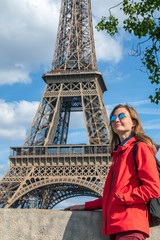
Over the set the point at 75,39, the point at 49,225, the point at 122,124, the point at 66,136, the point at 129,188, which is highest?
the point at 75,39

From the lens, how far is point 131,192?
3527 millimetres

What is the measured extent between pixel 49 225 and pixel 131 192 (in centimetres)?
197

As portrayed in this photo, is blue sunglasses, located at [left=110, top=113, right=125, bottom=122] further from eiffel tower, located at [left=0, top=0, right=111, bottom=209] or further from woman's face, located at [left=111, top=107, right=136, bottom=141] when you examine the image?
eiffel tower, located at [left=0, top=0, right=111, bottom=209]

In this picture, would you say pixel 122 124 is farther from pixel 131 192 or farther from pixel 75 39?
pixel 75 39

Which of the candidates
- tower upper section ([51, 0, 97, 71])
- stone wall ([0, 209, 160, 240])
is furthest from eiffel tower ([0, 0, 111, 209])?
stone wall ([0, 209, 160, 240])

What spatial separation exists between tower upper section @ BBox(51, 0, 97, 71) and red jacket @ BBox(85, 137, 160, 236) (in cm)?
3947

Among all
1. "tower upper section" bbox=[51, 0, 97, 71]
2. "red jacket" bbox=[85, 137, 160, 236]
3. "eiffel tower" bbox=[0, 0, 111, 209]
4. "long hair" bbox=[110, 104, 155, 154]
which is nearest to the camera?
"red jacket" bbox=[85, 137, 160, 236]

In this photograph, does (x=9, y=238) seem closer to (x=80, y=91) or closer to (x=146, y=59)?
(x=146, y=59)

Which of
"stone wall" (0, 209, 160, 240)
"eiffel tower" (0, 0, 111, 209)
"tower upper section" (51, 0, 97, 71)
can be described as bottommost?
"stone wall" (0, 209, 160, 240)

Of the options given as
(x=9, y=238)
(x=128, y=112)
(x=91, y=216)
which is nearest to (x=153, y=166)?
(x=128, y=112)

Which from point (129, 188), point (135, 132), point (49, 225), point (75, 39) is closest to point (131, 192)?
point (129, 188)

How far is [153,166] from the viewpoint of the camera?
3.58 m

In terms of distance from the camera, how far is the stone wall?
4812 mm

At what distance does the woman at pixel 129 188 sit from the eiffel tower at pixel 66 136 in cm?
→ 2837
